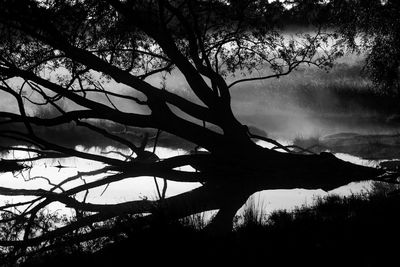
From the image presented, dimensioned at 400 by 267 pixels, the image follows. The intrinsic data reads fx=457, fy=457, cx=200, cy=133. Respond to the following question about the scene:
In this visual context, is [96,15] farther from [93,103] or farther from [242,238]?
[242,238]

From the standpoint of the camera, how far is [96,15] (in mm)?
10266

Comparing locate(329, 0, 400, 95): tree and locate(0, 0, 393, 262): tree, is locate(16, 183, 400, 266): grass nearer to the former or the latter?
locate(0, 0, 393, 262): tree

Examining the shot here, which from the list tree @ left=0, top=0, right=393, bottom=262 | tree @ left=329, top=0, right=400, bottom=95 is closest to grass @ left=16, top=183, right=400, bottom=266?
tree @ left=0, top=0, right=393, bottom=262

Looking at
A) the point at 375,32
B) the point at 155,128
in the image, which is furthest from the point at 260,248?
the point at 375,32

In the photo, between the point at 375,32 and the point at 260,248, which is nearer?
the point at 260,248

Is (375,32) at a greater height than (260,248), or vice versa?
(375,32)

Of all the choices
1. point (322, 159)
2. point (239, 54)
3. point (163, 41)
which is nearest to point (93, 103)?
point (163, 41)

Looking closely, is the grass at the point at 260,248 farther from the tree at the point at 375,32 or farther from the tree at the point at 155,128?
the tree at the point at 375,32

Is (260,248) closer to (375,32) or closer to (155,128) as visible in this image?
(155,128)

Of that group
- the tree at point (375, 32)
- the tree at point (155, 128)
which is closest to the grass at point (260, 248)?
the tree at point (155, 128)

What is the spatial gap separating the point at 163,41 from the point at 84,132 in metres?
28.7

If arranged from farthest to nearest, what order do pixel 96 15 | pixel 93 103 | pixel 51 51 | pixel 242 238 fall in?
pixel 51 51 < pixel 96 15 < pixel 93 103 < pixel 242 238

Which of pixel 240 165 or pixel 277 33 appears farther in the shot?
pixel 277 33

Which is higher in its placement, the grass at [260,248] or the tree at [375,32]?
the tree at [375,32]
